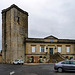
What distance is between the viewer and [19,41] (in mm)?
41281

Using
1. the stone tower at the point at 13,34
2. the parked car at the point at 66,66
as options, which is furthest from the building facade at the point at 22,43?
the parked car at the point at 66,66

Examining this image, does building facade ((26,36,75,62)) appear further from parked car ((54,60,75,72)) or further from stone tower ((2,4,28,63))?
parked car ((54,60,75,72))

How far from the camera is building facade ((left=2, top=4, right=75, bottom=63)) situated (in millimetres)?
39719

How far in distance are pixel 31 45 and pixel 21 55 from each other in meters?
4.65

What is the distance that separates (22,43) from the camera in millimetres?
42156

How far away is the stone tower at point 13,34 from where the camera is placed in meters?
39.4

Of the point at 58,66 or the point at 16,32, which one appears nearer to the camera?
the point at 58,66

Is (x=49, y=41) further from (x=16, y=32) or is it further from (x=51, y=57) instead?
(x=16, y=32)

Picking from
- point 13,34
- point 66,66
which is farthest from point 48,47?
point 66,66

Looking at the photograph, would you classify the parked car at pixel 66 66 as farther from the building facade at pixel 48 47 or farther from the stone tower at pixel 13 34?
the building facade at pixel 48 47

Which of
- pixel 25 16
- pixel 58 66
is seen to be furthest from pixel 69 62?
pixel 25 16

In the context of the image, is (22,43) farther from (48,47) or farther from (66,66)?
(66,66)

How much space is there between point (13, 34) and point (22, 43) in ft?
15.1

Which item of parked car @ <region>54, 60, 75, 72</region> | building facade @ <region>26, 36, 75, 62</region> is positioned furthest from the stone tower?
parked car @ <region>54, 60, 75, 72</region>
